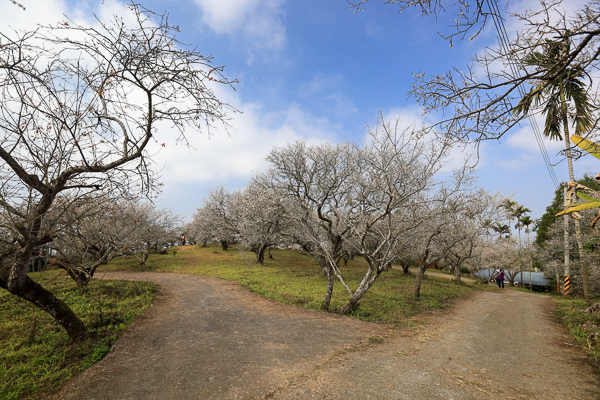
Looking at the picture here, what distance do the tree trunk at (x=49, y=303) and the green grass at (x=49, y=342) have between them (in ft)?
0.72

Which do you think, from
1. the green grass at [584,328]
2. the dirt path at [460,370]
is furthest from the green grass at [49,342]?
the green grass at [584,328]

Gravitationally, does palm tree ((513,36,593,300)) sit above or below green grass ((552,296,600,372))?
above

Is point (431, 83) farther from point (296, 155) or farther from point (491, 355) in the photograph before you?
point (296, 155)

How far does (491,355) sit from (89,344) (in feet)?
30.2

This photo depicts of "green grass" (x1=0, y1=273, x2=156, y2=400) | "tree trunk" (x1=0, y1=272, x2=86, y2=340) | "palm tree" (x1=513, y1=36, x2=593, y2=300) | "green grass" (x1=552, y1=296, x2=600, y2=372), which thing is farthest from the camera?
"green grass" (x1=552, y1=296, x2=600, y2=372)

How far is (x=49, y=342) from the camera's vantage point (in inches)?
244

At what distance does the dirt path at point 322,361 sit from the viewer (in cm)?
434

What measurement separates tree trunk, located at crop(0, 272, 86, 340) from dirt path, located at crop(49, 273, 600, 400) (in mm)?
1072

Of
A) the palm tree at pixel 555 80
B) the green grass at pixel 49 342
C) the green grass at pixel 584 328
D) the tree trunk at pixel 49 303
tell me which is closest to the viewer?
the palm tree at pixel 555 80

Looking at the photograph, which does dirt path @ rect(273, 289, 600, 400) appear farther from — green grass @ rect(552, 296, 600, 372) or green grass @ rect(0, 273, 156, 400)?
green grass @ rect(0, 273, 156, 400)

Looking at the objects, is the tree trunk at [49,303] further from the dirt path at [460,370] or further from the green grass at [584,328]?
the green grass at [584,328]

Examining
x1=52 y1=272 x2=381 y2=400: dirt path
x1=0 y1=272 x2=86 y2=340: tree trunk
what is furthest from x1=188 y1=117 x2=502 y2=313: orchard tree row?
x1=0 y1=272 x2=86 y2=340: tree trunk

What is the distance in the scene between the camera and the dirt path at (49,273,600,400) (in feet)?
14.2

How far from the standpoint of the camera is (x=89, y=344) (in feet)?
20.0
